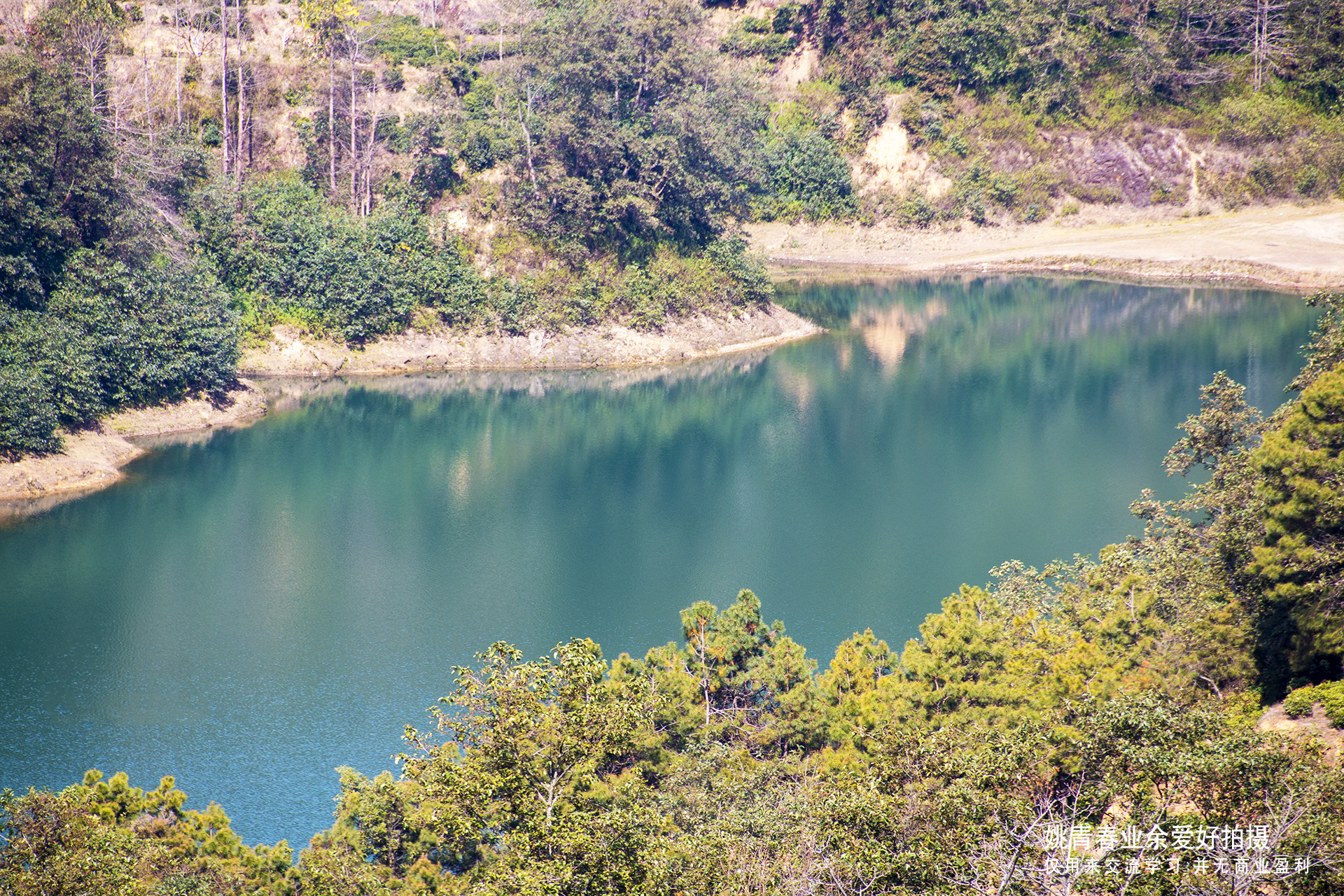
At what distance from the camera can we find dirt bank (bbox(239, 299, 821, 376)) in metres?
64.9

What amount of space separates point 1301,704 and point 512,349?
53586 mm

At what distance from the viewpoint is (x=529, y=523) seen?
4462 cm

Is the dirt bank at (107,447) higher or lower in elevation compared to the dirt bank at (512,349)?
lower

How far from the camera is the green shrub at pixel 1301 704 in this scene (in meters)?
19.8

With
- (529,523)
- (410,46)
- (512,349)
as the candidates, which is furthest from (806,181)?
(529,523)

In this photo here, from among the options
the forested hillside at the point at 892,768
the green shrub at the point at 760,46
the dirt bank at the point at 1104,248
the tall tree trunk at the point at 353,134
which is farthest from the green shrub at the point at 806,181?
the forested hillside at the point at 892,768

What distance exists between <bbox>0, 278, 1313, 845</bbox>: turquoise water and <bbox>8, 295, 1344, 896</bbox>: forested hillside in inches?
161

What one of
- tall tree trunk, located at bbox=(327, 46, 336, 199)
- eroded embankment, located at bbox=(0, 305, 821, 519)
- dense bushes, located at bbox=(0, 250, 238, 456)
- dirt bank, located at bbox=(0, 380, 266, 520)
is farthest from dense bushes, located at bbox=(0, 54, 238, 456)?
tall tree trunk, located at bbox=(327, 46, 336, 199)

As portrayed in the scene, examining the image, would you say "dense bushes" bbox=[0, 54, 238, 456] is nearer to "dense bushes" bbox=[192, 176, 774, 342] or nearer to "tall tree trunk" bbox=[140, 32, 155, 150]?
"dense bushes" bbox=[192, 176, 774, 342]

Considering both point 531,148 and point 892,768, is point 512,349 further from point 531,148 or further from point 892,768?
point 892,768

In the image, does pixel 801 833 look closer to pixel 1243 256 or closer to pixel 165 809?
pixel 165 809

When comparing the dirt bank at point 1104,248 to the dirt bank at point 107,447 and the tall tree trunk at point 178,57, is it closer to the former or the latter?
the tall tree trunk at point 178,57

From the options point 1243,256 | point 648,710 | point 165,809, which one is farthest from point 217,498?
point 1243,256

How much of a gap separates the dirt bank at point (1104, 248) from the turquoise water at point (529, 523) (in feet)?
44.0
